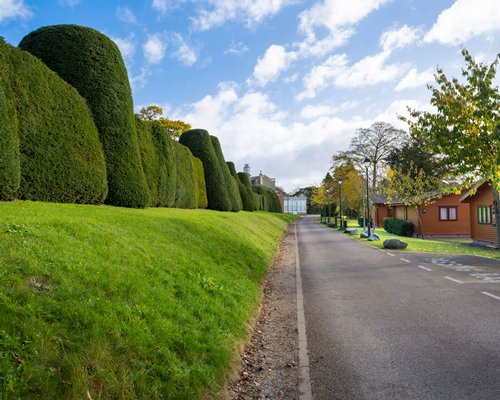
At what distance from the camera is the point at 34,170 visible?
9883mm

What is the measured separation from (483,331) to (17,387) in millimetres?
6577

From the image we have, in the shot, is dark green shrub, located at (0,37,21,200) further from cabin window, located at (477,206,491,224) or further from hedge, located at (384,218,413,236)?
hedge, located at (384,218,413,236)

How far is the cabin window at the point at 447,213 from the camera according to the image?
123 feet

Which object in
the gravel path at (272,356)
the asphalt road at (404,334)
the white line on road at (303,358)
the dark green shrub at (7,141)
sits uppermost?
the dark green shrub at (7,141)

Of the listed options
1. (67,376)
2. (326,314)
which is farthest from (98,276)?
(326,314)

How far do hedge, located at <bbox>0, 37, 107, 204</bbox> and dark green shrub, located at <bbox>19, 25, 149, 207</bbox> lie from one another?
1098mm

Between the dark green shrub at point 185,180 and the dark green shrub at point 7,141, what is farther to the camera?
the dark green shrub at point 185,180

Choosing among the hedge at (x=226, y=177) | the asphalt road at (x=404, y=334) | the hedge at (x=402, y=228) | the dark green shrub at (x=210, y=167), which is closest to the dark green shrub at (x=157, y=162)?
the asphalt road at (x=404, y=334)

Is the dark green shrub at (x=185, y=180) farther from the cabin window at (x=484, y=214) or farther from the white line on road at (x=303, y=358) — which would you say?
the cabin window at (x=484, y=214)

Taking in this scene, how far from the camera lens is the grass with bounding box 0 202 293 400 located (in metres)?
3.49

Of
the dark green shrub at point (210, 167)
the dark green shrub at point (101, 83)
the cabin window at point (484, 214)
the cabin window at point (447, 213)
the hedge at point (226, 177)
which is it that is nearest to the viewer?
the dark green shrub at point (101, 83)

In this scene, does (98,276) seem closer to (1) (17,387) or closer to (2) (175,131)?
(1) (17,387)

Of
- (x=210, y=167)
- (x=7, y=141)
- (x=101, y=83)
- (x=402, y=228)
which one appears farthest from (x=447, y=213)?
(x=7, y=141)

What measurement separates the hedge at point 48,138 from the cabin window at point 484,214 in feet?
85.5
